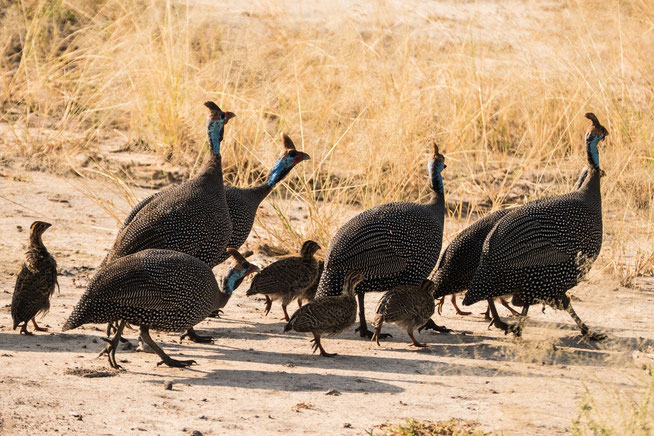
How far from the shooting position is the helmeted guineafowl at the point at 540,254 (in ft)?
22.2

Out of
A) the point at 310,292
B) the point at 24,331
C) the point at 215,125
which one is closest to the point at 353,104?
the point at 215,125

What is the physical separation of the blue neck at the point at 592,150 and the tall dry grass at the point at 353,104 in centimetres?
131

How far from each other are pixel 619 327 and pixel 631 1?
6.52 metres

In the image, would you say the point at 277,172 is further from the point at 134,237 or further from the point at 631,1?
the point at 631,1

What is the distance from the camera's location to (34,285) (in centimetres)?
658

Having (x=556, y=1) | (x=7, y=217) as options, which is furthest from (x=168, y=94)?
(x=556, y=1)

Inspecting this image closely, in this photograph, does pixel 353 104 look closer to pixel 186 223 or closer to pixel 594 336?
pixel 186 223

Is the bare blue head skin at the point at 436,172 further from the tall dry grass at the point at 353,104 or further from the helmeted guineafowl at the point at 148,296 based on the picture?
the helmeted guineafowl at the point at 148,296

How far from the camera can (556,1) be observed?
15477 mm

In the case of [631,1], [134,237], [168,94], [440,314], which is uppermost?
[631,1]

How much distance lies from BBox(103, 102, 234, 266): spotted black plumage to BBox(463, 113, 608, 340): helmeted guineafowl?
1.66 meters

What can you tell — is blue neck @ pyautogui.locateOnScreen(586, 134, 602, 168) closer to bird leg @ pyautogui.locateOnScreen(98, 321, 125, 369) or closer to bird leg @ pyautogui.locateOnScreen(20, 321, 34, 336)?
bird leg @ pyautogui.locateOnScreen(98, 321, 125, 369)

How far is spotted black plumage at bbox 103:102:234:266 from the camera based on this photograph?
6.77 meters

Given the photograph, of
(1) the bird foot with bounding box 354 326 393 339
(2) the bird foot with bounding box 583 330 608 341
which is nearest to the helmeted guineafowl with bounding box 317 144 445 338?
(1) the bird foot with bounding box 354 326 393 339
